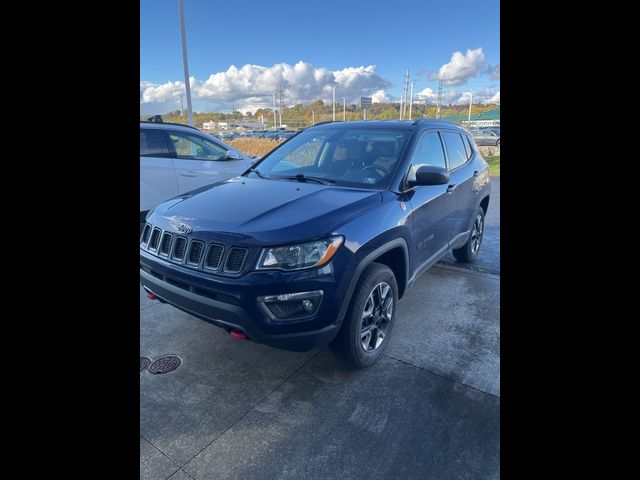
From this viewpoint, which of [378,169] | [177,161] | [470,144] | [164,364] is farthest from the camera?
[177,161]

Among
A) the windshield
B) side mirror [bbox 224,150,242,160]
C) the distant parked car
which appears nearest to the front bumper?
the windshield

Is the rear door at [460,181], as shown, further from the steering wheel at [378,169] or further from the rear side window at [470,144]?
the steering wheel at [378,169]

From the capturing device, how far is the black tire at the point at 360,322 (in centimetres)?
259

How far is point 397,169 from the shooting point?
3154 millimetres

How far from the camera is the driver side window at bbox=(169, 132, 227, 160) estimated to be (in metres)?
6.27

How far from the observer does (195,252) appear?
2525 mm

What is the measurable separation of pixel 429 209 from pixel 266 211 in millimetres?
1466

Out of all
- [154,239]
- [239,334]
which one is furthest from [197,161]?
[239,334]

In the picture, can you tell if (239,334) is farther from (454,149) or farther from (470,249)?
(470,249)

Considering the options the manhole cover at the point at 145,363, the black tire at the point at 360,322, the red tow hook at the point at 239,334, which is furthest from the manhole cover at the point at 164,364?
the black tire at the point at 360,322

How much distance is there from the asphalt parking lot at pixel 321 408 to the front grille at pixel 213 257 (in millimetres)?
905
